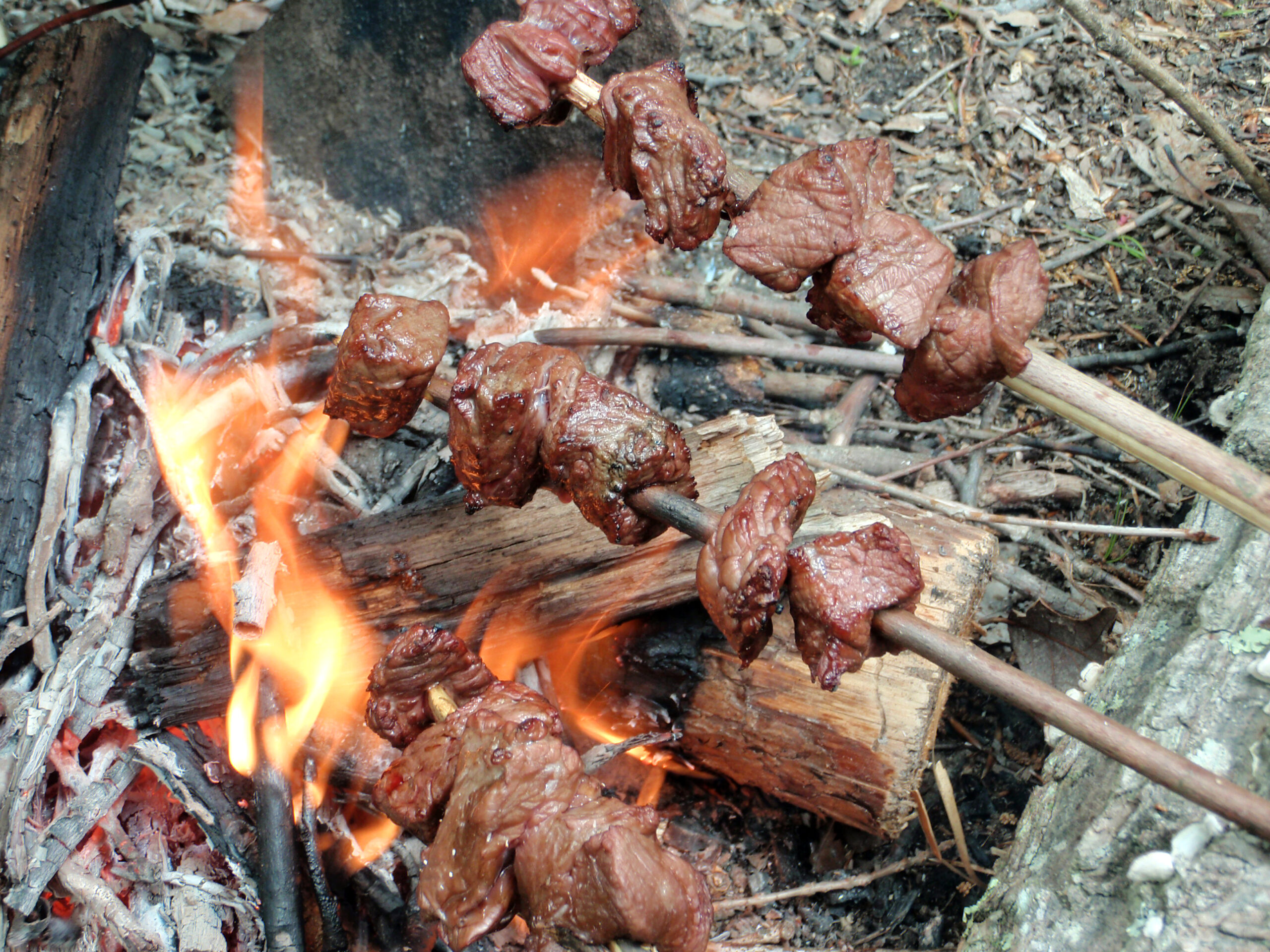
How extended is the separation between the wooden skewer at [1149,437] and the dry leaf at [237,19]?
588 cm

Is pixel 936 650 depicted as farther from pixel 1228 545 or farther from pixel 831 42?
pixel 831 42

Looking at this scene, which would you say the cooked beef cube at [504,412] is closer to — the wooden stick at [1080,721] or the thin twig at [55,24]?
the wooden stick at [1080,721]

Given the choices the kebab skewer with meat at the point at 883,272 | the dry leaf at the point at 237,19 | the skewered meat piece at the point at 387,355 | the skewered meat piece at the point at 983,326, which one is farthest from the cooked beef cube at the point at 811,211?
the dry leaf at the point at 237,19

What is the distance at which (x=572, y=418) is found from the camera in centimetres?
270

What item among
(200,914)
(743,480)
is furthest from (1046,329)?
(200,914)

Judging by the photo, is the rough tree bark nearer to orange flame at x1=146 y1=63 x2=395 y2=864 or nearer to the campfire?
the campfire

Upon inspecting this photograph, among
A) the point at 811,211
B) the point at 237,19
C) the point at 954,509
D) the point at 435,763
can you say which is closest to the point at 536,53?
the point at 811,211

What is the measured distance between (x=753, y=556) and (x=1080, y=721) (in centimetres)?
90

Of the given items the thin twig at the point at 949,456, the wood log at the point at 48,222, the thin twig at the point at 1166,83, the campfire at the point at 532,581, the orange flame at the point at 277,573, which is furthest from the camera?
the thin twig at the point at 949,456

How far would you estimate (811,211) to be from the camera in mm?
2580

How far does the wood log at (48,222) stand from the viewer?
3.80 metres

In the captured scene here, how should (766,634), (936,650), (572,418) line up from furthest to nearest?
(572,418), (766,634), (936,650)

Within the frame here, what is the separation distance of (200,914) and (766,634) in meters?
2.42

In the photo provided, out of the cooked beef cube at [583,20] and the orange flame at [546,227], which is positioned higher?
the cooked beef cube at [583,20]
